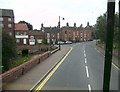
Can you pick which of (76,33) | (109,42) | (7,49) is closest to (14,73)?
(109,42)

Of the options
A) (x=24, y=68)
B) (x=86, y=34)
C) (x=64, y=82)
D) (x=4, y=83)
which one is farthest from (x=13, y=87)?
(x=86, y=34)

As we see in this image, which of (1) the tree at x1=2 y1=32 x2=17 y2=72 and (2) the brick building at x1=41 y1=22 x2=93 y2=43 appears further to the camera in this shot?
(2) the brick building at x1=41 y1=22 x2=93 y2=43

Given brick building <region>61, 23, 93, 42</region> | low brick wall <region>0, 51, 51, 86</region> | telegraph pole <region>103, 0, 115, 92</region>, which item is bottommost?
low brick wall <region>0, 51, 51, 86</region>

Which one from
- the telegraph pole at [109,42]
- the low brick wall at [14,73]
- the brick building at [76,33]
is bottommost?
the low brick wall at [14,73]

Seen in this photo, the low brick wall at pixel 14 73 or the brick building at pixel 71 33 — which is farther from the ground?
the brick building at pixel 71 33

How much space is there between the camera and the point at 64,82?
22844 millimetres

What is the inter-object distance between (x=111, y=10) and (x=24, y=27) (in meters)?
125

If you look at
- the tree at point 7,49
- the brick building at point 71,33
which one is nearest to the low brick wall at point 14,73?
the tree at point 7,49

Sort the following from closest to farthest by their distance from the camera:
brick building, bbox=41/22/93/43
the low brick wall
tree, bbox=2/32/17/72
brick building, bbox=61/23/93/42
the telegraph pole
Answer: the telegraph pole < the low brick wall < tree, bbox=2/32/17/72 < brick building, bbox=41/22/93/43 < brick building, bbox=61/23/93/42

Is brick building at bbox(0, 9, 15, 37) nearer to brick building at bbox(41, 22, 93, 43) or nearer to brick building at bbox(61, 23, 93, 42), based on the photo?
brick building at bbox(41, 22, 93, 43)

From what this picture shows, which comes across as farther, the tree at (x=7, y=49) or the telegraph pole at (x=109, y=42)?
the tree at (x=7, y=49)

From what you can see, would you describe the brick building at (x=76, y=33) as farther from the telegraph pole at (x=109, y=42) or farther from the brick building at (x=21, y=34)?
the telegraph pole at (x=109, y=42)

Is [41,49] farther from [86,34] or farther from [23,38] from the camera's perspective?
[86,34]

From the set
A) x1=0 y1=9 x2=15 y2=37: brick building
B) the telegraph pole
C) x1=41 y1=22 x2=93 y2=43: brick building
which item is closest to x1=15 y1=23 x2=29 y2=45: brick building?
x1=0 y1=9 x2=15 y2=37: brick building
